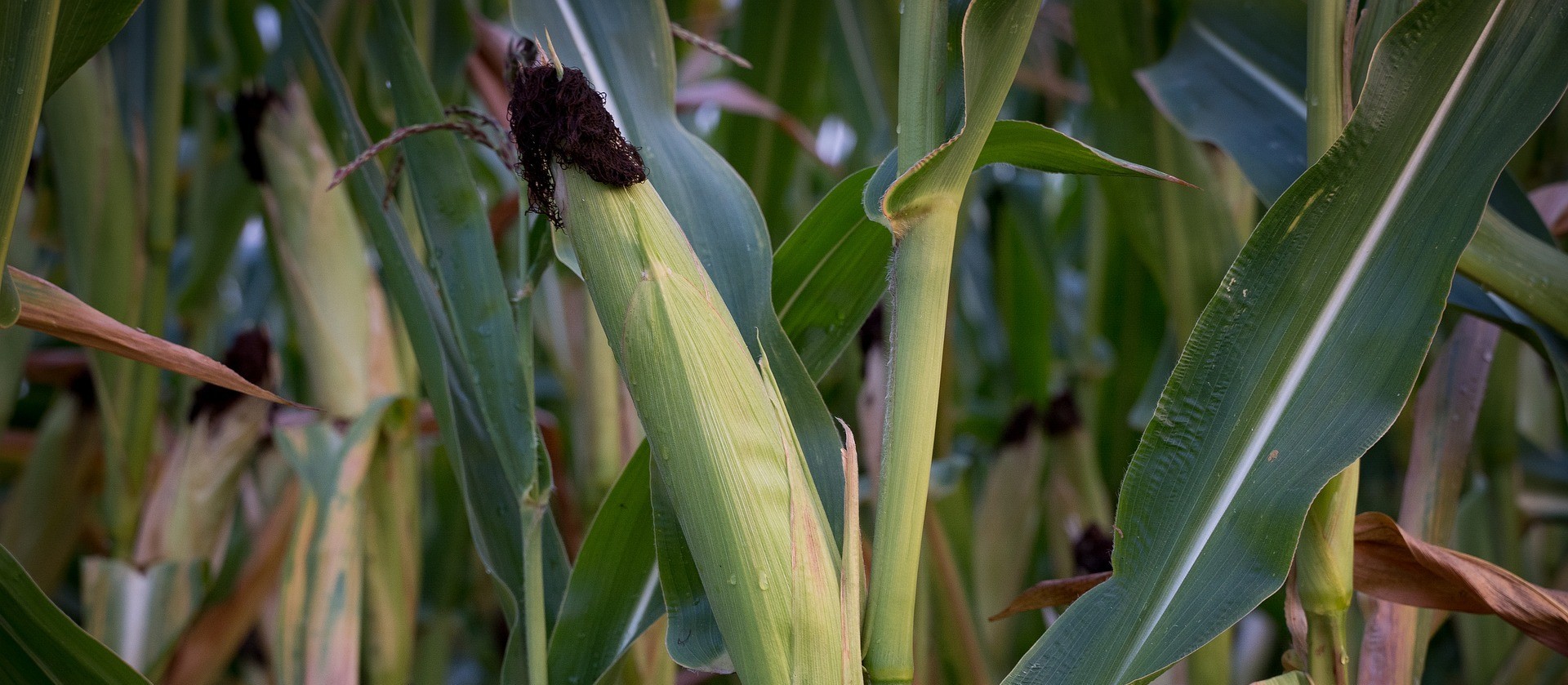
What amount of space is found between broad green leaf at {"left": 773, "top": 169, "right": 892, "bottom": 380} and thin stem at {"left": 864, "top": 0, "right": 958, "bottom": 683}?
0.34 ft

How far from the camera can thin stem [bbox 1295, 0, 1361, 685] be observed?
566mm

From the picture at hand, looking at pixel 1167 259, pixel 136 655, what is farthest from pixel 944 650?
pixel 136 655

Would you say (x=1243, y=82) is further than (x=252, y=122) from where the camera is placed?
A: No

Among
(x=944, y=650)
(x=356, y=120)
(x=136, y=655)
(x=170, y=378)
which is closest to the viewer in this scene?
(x=356, y=120)

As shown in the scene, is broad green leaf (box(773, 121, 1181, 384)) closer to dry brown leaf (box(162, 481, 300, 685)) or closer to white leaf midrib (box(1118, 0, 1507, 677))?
white leaf midrib (box(1118, 0, 1507, 677))

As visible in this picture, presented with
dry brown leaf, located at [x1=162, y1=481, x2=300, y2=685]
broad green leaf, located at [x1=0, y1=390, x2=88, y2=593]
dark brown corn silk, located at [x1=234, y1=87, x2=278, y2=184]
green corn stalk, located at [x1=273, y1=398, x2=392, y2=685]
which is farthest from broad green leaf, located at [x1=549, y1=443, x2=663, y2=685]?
broad green leaf, located at [x1=0, y1=390, x2=88, y2=593]

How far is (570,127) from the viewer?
501 mm

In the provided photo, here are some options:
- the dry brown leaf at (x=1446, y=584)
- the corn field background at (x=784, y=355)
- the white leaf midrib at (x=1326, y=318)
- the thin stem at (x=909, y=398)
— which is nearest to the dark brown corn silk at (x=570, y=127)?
the corn field background at (x=784, y=355)

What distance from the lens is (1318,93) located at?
61 centimetres

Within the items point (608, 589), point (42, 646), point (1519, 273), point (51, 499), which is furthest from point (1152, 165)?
point (51, 499)

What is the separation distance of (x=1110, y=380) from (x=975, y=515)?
17.7 inches

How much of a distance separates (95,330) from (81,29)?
19cm

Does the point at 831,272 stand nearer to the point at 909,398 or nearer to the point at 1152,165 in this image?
the point at 909,398

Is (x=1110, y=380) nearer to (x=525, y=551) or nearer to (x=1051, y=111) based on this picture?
(x=1051, y=111)
